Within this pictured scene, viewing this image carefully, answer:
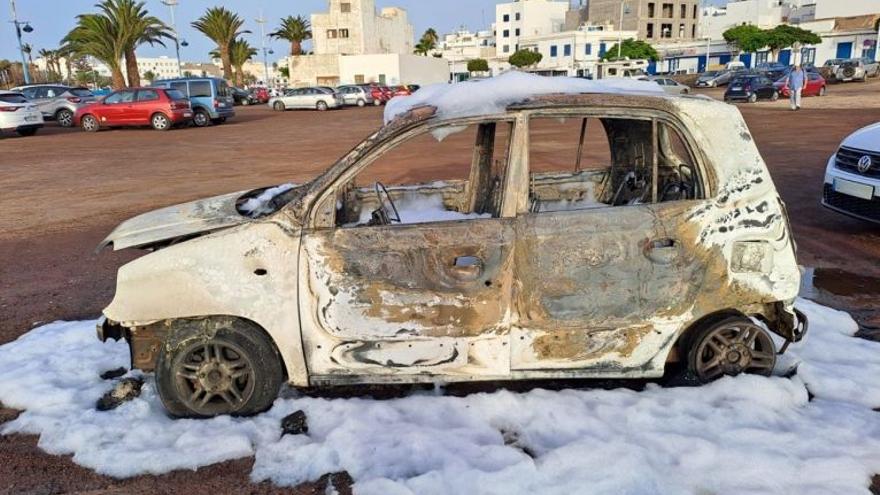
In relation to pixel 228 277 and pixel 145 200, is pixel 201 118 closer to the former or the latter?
pixel 145 200

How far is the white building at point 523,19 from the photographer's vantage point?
112 meters

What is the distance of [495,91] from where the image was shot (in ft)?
11.7

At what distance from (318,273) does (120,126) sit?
2407cm

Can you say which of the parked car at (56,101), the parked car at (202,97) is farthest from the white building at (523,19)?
the parked car at (56,101)

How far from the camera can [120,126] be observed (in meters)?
23.9

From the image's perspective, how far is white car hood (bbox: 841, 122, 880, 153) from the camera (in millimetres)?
6371

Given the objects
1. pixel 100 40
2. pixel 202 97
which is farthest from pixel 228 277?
pixel 100 40

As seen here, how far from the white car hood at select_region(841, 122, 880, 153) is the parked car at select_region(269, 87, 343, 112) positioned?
33.4 meters

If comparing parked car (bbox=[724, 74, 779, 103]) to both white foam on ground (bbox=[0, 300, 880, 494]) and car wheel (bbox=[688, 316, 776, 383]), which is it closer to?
white foam on ground (bbox=[0, 300, 880, 494])

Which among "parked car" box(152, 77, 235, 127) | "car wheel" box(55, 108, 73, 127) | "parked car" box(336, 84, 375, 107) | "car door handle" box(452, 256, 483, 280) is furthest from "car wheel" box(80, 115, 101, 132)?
"car door handle" box(452, 256, 483, 280)

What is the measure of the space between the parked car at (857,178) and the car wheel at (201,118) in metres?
23.5

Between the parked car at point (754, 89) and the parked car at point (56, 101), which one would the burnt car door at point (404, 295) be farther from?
the parked car at point (754, 89)

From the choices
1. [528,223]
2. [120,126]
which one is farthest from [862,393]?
[120,126]

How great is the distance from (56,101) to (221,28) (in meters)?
30.6
